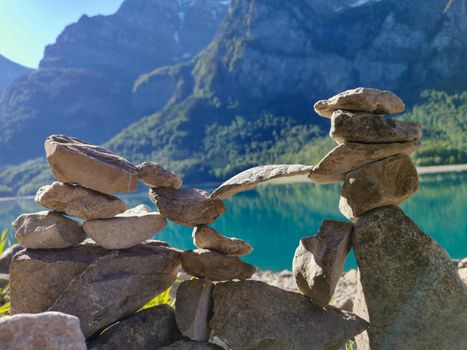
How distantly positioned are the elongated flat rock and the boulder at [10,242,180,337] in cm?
117

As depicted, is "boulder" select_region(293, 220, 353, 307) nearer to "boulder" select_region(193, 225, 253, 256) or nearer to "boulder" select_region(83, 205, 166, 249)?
"boulder" select_region(193, 225, 253, 256)

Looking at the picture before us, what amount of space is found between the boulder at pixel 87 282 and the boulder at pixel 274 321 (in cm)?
85

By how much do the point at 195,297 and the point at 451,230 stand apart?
23809mm

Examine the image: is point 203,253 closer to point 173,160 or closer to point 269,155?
point 269,155

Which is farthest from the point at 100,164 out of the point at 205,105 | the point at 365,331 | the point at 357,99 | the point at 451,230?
the point at 205,105

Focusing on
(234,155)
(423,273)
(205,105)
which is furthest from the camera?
(205,105)

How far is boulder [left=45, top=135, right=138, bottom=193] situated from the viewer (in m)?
4.71

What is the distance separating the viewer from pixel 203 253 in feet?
16.9

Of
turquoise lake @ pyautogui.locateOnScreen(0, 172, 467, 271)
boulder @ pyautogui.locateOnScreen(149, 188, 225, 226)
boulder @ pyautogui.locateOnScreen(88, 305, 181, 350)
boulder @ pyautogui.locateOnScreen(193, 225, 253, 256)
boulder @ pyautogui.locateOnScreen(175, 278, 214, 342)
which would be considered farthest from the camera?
turquoise lake @ pyautogui.locateOnScreen(0, 172, 467, 271)

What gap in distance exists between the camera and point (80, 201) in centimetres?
488

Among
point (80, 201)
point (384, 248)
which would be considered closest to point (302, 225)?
point (384, 248)

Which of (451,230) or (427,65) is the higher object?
(427,65)

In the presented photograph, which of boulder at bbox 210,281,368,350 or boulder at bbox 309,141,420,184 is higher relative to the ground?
boulder at bbox 309,141,420,184

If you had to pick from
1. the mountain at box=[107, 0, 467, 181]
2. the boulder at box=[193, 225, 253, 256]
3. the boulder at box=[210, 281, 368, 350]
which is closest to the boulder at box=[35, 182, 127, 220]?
the boulder at box=[193, 225, 253, 256]
